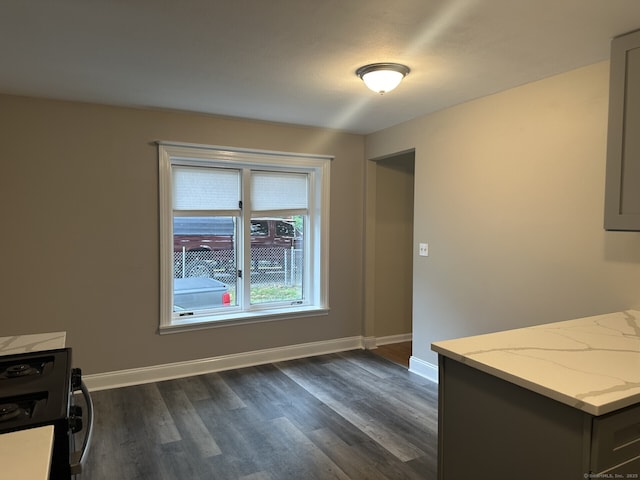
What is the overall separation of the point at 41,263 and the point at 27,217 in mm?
366

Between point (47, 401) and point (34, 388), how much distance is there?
0.41 ft

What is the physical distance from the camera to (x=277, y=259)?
4453 millimetres

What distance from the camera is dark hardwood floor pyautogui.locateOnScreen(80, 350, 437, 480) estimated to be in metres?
2.40

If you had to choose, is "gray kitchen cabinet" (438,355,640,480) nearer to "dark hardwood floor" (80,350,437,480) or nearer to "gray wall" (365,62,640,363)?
"dark hardwood floor" (80,350,437,480)

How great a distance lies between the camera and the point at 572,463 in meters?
1.22

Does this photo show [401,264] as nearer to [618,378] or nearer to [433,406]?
[433,406]

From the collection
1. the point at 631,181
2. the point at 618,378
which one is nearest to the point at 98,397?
the point at 618,378

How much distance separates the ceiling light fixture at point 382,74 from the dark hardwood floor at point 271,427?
225 centimetres

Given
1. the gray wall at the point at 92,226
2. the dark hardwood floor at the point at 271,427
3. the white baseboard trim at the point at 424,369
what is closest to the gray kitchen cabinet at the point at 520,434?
the dark hardwood floor at the point at 271,427

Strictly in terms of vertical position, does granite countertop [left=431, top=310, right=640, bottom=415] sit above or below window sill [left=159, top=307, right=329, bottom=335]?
above

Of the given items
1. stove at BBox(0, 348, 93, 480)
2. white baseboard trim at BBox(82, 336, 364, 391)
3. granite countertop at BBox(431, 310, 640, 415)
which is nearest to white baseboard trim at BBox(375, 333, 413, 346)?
white baseboard trim at BBox(82, 336, 364, 391)

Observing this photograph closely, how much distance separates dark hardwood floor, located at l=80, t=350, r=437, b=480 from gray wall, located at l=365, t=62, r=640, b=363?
85cm

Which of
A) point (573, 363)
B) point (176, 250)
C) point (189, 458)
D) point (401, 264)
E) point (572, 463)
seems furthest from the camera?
point (401, 264)

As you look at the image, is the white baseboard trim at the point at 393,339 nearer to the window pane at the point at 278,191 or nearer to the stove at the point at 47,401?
the window pane at the point at 278,191
